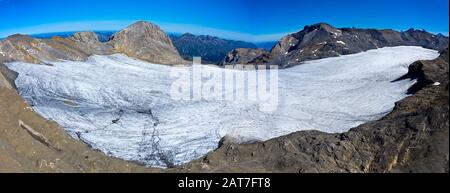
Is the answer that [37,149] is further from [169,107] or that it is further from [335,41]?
[335,41]

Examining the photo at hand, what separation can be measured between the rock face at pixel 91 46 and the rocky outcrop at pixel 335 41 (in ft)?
56.6

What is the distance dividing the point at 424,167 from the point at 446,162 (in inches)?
33.1

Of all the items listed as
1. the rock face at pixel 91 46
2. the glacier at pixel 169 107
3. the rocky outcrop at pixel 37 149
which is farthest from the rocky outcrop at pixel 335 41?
the rocky outcrop at pixel 37 149

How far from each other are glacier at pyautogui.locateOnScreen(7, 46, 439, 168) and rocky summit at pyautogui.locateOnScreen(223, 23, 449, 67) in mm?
22019

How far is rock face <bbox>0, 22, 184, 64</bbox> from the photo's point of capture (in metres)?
47.4

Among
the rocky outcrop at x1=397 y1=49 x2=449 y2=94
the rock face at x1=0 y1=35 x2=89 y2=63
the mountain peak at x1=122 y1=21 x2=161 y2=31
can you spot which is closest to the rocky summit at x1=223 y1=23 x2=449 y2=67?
the mountain peak at x1=122 y1=21 x2=161 y2=31

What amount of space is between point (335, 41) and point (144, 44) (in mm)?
29391

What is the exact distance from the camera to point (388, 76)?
148 feet

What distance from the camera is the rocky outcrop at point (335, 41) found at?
7500 centimetres

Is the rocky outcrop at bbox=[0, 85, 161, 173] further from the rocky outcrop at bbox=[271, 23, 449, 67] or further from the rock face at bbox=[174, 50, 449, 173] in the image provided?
the rocky outcrop at bbox=[271, 23, 449, 67]

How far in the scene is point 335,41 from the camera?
79.5 meters

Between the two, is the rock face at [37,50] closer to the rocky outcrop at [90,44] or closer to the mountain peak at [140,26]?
the rocky outcrop at [90,44]

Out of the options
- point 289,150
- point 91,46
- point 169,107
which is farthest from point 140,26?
point 289,150
